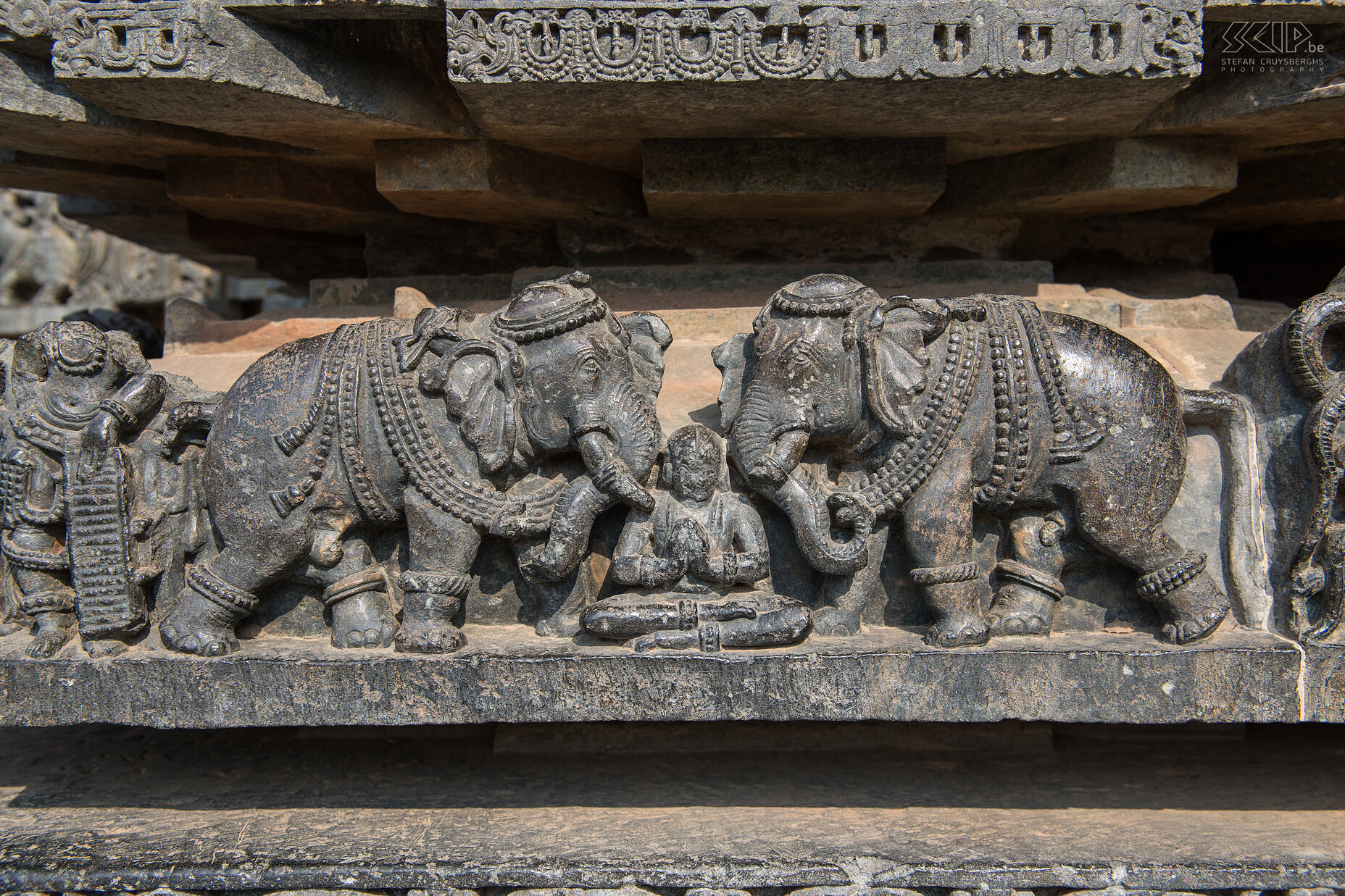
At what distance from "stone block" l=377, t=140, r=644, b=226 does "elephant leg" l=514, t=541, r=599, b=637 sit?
1.33 m

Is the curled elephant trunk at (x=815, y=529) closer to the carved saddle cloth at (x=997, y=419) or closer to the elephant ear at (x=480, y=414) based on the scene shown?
the carved saddle cloth at (x=997, y=419)

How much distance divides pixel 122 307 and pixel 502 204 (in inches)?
265

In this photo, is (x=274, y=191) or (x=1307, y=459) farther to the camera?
(x=274, y=191)

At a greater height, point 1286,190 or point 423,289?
point 1286,190

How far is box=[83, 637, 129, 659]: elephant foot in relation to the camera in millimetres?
2395

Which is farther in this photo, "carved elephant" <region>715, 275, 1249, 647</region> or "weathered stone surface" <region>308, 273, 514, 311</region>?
"weathered stone surface" <region>308, 273, 514, 311</region>

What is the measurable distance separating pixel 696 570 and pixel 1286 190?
303 centimetres

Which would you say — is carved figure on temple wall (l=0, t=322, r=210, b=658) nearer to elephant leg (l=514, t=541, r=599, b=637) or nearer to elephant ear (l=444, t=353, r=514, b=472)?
elephant ear (l=444, t=353, r=514, b=472)

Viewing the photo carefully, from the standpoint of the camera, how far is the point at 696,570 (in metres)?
2.36

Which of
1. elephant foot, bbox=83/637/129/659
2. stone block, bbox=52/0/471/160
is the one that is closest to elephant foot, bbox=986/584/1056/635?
stone block, bbox=52/0/471/160

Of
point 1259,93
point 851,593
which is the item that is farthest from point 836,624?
point 1259,93

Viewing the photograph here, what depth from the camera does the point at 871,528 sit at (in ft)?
7.77

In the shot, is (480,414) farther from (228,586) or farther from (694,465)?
(228,586)

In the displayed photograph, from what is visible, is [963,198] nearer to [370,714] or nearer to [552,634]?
[552,634]
